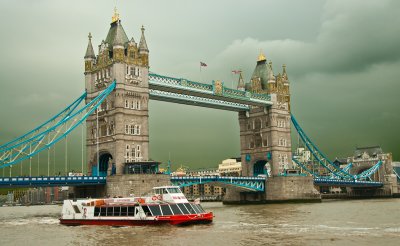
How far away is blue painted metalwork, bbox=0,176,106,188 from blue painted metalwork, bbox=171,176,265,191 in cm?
1323

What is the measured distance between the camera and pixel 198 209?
143ft

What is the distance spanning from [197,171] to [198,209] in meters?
155

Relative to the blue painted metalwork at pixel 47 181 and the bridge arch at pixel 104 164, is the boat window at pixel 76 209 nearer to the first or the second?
the blue painted metalwork at pixel 47 181

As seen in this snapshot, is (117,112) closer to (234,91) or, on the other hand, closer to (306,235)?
(234,91)

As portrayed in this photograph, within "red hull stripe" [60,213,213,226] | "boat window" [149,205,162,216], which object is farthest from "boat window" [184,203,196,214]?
"boat window" [149,205,162,216]

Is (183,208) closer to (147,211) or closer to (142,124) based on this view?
(147,211)

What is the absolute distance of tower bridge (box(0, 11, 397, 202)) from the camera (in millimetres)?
64250

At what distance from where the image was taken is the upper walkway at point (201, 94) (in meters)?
76.2

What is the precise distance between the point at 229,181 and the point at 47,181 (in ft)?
106

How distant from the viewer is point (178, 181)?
74.8m

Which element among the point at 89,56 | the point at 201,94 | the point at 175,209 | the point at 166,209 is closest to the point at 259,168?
the point at 201,94

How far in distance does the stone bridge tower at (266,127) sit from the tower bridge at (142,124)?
0.19 meters

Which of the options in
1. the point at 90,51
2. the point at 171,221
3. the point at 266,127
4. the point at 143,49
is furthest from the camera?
the point at 266,127

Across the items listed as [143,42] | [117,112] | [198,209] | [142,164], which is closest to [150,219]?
[198,209]
